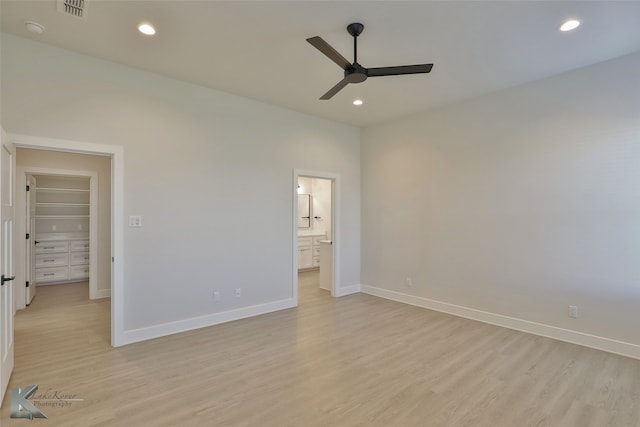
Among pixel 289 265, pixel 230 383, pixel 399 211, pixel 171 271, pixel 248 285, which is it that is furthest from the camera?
pixel 399 211

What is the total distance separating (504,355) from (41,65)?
5.37m

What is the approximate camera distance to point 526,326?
12.6 feet

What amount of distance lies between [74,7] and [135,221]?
2002 millimetres

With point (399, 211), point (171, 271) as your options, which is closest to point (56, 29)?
point (171, 271)

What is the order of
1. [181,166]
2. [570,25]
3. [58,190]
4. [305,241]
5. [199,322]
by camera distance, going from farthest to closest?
1. [305,241]
2. [58,190]
3. [199,322]
4. [181,166]
5. [570,25]

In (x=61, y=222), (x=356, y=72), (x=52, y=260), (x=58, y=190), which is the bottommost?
(x=52, y=260)

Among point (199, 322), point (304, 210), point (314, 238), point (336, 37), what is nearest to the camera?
point (336, 37)

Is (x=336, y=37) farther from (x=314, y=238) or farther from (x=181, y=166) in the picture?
(x=314, y=238)

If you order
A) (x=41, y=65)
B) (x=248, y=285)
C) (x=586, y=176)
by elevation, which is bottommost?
(x=248, y=285)

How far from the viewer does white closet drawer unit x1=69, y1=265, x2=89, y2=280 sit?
22.0 ft

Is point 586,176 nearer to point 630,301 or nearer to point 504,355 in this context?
point 630,301

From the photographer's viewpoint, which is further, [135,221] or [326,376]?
[135,221]

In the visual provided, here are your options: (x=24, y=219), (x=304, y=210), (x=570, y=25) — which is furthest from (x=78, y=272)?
(x=570, y=25)

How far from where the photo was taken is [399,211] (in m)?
5.23
